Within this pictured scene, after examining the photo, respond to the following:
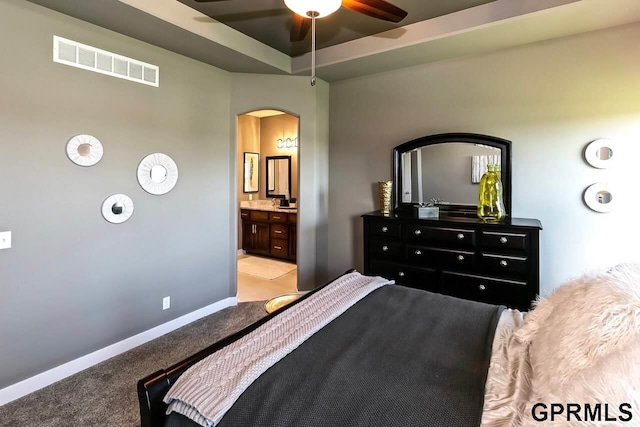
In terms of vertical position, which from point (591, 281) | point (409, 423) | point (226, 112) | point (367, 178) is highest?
point (226, 112)

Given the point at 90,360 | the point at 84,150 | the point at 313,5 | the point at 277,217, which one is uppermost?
the point at 313,5

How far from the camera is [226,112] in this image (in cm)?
373

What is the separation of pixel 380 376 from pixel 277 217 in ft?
15.3

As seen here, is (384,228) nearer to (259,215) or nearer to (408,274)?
(408,274)

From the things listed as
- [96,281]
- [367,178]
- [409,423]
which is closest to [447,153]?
[367,178]

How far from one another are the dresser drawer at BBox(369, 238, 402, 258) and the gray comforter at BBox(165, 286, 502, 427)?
4.69 feet

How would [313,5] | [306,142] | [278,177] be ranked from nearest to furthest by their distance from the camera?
[313,5] → [306,142] → [278,177]

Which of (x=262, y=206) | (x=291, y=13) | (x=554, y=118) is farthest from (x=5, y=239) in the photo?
(x=554, y=118)

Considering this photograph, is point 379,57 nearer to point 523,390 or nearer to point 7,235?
point 523,390

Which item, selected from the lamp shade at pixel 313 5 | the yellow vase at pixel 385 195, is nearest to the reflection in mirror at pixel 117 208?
the lamp shade at pixel 313 5

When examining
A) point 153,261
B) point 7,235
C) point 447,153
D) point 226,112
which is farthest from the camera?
point 226,112

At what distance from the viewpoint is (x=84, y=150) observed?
258 cm

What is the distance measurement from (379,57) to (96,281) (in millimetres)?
3212

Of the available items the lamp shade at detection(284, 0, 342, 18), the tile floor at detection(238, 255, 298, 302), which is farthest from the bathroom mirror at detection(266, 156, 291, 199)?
the lamp shade at detection(284, 0, 342, 18)
